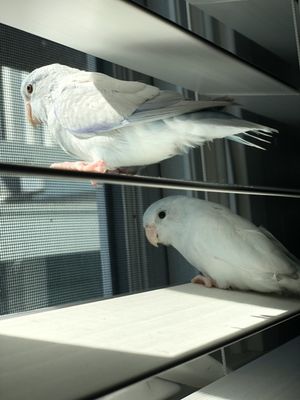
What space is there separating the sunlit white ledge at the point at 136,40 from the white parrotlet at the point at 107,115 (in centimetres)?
5

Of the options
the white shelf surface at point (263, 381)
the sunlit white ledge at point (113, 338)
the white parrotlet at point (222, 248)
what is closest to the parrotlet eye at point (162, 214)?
the white parrotlet at point (222, 248)

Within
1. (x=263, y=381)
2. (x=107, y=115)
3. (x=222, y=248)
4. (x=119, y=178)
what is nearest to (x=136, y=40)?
(x=107, y=115)

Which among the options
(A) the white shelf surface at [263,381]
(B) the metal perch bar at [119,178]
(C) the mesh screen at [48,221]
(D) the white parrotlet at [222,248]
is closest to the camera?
(B) the metal perch bar at [119,178]

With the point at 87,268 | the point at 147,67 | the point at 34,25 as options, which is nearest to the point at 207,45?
the point at 147,67

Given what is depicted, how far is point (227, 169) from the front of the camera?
34.1 inches

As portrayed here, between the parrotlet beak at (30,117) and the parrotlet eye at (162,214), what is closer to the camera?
the parrotlet beak at (30,117)

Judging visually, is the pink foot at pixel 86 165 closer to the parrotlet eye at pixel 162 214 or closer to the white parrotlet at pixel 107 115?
the white parrotlet at pixel 107 115

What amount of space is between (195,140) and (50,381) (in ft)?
1.31

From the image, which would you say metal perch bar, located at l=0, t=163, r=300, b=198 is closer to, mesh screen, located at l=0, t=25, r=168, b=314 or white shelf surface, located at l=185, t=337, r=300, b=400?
mesh screen, located at l=0, t=25, r=168, b=314

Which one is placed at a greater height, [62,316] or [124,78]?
[124,78]

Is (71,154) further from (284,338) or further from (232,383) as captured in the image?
(284,338)

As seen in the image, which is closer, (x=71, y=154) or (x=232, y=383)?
(x=71, y=154)

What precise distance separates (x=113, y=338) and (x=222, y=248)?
11.3 inches

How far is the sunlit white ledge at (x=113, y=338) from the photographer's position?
0.44 meters
